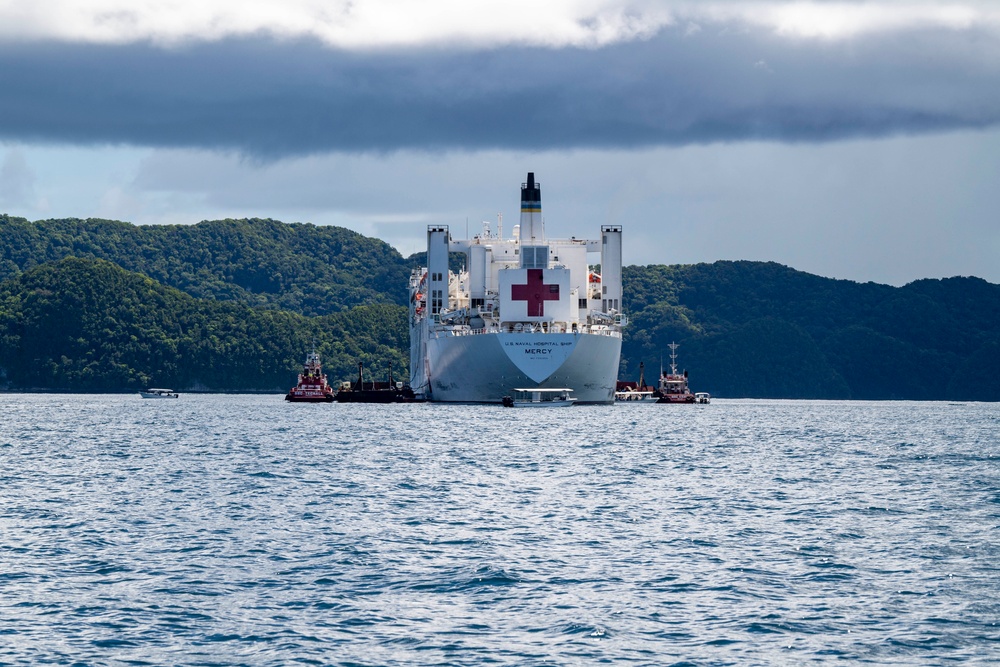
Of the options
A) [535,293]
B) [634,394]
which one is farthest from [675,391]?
[535,293]

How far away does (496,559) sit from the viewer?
109ft

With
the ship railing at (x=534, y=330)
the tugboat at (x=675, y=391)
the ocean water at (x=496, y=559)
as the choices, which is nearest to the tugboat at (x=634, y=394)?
the tugboat at (x=675, y=391)

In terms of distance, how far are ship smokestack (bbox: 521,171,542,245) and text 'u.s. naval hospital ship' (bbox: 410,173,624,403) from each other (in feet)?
0.30

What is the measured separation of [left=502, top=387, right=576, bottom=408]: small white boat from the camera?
390 ft

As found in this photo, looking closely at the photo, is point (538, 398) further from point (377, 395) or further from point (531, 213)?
point (377, 395)

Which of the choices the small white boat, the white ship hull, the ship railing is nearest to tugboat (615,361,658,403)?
the white ship hull

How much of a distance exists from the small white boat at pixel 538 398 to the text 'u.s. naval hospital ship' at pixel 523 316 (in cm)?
59

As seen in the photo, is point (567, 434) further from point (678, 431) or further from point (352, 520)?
point (352, 520)

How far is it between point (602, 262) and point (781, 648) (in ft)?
373

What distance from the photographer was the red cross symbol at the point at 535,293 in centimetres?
12150

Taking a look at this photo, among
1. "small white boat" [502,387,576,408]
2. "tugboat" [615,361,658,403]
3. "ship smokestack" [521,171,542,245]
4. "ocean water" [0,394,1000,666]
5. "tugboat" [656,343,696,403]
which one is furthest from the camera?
"tugboat" [656,343,696,403]

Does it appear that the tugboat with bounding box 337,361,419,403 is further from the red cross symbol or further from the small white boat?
the small white boat

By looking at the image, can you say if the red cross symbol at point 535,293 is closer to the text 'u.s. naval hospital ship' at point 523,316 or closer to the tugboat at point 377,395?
the text 'u.s. naval hospital ship' at point 523,316

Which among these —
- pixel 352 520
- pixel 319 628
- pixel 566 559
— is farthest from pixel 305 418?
pixel 319 628
